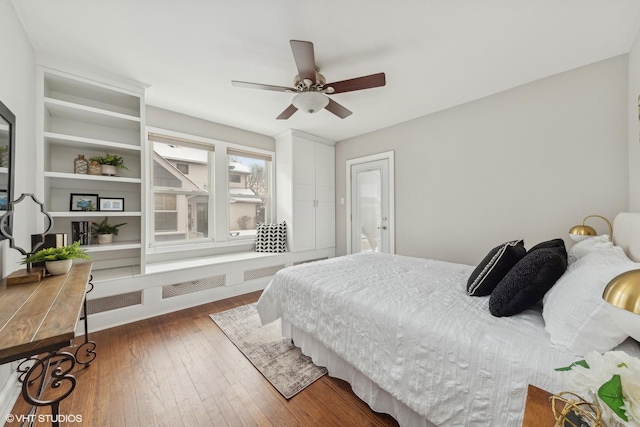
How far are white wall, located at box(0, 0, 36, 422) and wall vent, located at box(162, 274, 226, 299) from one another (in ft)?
4.17

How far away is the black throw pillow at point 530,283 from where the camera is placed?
120cm

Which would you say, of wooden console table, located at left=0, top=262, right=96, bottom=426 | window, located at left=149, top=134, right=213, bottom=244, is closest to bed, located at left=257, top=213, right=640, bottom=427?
wooden console table, located at left=0, top=262, right=96, bottom=426

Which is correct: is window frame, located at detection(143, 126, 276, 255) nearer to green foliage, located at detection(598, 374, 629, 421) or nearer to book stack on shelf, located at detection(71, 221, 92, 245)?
book stack on shelf, located at detection(71, 221, 92, 245)

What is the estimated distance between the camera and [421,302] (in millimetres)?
1448

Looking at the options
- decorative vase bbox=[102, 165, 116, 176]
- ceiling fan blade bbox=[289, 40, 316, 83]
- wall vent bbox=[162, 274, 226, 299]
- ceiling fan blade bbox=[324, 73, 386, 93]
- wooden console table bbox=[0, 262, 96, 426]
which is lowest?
wall vent bbox=[162, 274, 226, 299]

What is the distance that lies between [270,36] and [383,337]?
223 cm

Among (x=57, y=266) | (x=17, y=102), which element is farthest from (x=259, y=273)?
(x=17, y=102)

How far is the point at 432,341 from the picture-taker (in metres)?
1.16

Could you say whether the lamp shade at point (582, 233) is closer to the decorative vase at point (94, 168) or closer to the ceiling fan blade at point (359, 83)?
the ceiling fan blade at point (359, 83)

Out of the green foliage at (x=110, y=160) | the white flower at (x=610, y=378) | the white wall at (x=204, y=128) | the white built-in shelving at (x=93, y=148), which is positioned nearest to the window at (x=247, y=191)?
the white wall at (x=204, y=128)

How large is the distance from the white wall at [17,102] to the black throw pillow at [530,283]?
2.85 metres

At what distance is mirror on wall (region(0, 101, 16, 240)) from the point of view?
1371mm

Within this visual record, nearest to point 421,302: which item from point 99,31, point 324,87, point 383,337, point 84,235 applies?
point 383,337

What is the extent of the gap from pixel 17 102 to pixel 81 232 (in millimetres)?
1293
